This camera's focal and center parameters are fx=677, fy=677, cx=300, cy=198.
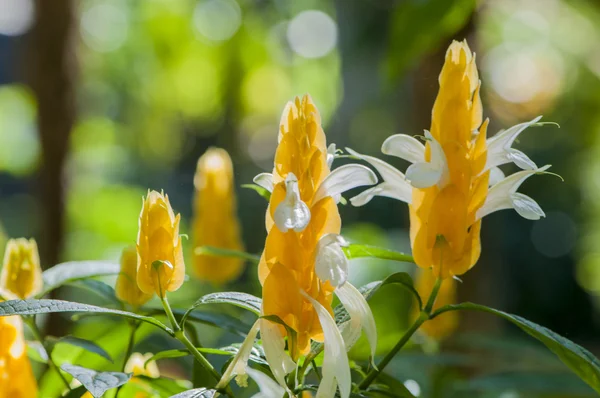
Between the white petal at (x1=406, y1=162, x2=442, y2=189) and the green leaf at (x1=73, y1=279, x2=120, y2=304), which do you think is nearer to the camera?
the white petal at (x1=406, y1=162, x2=442, y2=189)

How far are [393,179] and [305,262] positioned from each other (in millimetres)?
75

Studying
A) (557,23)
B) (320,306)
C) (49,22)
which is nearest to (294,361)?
(320,306)

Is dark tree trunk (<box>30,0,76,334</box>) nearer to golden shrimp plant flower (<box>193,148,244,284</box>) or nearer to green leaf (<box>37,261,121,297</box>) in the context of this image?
golden shrimp plant flower (<box>193,148,244,284</box>)

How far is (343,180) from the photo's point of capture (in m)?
0.30

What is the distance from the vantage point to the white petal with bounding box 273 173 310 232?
26 cm

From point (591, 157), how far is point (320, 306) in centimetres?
321

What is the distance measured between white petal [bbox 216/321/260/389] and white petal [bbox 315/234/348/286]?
0.04 metres

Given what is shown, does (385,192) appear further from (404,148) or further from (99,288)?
(99,288)

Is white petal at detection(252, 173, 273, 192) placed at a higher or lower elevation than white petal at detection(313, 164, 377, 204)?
lower

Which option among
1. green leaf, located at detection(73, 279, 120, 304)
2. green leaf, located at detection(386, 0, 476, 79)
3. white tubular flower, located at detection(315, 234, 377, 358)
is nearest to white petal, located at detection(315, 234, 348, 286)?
white tubular flower, located at detection(315, 234, 377, 358)

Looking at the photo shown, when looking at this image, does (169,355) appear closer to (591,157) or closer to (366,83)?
(591,157)

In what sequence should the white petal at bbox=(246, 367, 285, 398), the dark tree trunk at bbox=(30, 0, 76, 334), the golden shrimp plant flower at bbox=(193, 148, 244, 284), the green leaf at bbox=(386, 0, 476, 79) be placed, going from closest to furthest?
1. the white petal at bbox=(246, 367, 285, 398)
2. the green leaf at bbox=(386, 0, 476, 79)
3. the golden shrimp plant flower at bbox=(193, 148, 244, 284)
4. the dark tree trunk at bbox=(30, 0, 76, 334)

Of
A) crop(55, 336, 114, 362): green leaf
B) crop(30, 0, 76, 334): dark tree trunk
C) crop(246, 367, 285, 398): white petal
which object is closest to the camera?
crop(246, 367, 285, 398): white petal

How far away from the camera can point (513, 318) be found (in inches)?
11.9
